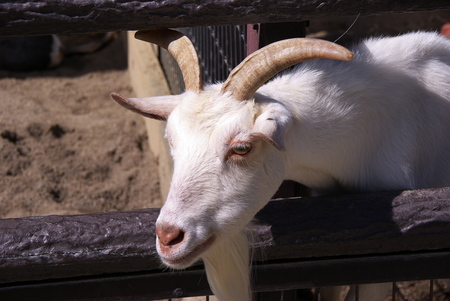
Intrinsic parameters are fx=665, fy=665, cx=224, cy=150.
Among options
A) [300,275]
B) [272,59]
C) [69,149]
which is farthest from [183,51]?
[69,149]

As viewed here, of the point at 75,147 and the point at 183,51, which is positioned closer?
the point at 183,51

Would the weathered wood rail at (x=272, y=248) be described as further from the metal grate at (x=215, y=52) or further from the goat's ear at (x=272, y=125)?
the metal grate at (x=215, y=52)

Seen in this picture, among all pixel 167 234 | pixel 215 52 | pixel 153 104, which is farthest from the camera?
pixel 215 52

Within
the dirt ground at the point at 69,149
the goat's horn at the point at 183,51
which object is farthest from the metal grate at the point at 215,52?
the goat's horn at the point at 183,51

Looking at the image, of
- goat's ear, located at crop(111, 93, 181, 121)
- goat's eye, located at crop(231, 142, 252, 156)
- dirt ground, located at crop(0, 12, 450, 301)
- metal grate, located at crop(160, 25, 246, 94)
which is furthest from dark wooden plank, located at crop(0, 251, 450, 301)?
dirt ground, located at crop(0, 12, 450, 301)

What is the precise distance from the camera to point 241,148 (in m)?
2.40

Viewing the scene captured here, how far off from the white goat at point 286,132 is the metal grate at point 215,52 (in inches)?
41.5

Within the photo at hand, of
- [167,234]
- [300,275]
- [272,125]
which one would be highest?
[272,125]

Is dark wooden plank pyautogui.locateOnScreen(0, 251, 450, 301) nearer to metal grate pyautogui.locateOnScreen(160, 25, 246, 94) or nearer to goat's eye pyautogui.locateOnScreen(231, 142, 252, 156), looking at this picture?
goat's eye pyautogui.locateOnScreen(231, 142, 252, 156)

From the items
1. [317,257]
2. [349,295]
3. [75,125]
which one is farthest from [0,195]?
[317,257]

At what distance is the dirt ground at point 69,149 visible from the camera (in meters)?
5.19

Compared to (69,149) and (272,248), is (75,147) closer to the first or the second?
(69,149)

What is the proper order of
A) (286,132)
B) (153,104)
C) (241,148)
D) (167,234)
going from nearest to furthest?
(167,234)
(241,148)
(286,132)
(153,104)

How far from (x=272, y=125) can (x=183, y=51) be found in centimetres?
59
